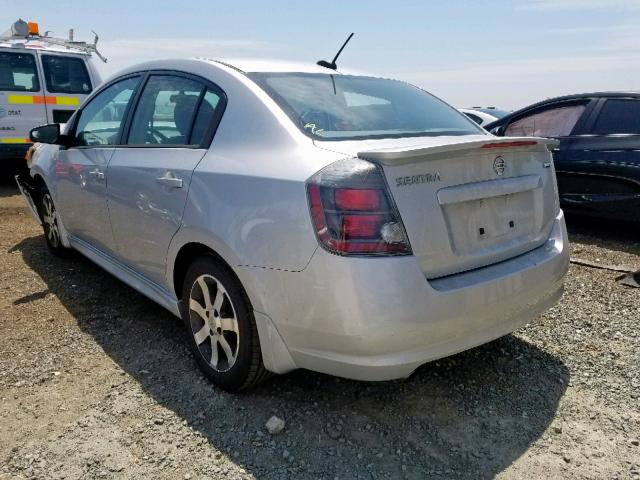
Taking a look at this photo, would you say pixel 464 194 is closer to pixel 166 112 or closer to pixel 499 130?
pixel 166 112

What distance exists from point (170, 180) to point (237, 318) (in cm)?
79

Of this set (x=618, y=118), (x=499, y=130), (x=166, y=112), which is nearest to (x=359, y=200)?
(x=166, y=112)

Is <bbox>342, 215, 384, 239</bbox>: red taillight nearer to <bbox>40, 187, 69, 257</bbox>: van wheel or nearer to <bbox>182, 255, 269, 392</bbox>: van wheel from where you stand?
<bbox>182, 255, 269, 392</bbox>: van wheel

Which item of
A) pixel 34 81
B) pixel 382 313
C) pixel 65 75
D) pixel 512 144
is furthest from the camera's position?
pixel 65 75

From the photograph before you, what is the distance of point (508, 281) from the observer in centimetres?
232

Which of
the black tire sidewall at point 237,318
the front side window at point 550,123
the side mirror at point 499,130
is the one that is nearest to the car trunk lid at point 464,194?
the black tire sidewall at point 237,318

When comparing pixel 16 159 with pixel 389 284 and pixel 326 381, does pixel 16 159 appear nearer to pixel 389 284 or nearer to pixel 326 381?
pixel 326 381

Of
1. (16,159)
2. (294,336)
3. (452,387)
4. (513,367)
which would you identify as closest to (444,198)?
(294,336)

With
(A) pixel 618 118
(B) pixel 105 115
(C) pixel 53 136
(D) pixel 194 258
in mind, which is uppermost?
(B) pixel 105 115

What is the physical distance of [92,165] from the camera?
3.54 m

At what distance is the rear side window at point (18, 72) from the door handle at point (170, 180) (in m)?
6.49

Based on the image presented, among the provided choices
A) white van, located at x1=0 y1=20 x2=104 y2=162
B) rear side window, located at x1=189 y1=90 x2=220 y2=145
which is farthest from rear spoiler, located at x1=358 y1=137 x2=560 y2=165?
white van, located at x1=0 y1=20 x2=104 y2=162

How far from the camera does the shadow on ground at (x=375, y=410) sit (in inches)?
85.9

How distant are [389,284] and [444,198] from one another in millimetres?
422
